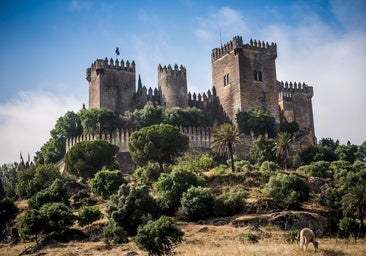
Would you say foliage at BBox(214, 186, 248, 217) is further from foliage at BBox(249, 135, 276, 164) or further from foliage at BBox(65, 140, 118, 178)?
foliage at BBox(249, 135, 276, 164)

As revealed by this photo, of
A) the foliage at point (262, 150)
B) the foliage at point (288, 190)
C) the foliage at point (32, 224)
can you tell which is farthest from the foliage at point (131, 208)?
the foliage at point (262, 150)

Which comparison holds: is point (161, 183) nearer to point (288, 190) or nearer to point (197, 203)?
point (197, 203)

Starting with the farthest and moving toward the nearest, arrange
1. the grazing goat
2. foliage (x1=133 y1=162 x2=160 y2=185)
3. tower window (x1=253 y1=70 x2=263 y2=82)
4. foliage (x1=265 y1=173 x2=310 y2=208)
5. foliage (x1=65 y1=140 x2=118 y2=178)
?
tower window (x1=253 y1=70 x2=263 y2=82) < foliage (x1=65 y1=140 x2=118 y2=178) < foliage (x1=133 y1=162 x2=160 y2=185) < foliage (x1=265 y1=173 x2=310 y2=208) < the grazing goat

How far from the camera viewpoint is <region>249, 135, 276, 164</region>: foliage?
6731cm

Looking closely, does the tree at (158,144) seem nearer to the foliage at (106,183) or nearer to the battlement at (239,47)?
the foliage at (106,183)

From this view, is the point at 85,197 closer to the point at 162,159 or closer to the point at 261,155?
the point at 162,159

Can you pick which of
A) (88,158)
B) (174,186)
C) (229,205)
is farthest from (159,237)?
(88,158)

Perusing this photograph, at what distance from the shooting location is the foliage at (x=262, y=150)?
67312 millimetres

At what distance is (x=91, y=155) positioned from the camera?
6222 centimetres

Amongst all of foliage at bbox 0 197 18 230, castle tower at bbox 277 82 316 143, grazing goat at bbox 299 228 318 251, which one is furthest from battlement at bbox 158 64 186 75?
grazing goat at bbox 299 228 318 251

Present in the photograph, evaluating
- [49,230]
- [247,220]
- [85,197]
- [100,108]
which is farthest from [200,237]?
[100,108]

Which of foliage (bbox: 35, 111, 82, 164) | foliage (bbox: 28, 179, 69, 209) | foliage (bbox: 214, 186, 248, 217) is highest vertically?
foliage (bbox: 35, 111, 82, 164)

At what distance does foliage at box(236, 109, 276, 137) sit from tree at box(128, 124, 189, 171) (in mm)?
13760

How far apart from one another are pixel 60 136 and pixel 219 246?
41.7 m
